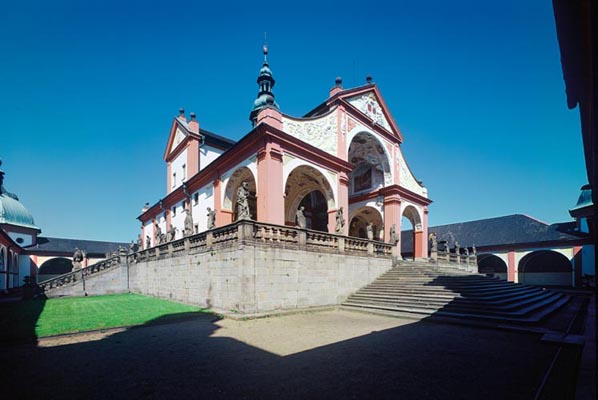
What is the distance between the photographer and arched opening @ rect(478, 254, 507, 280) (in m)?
34.8

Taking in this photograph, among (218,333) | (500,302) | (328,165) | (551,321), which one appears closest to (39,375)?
(218,333)

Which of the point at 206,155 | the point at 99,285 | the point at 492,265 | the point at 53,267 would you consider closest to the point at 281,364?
the point at 99,285

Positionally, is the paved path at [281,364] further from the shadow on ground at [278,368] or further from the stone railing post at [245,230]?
the stone railing post at [245,230]

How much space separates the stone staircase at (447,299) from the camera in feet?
32.9

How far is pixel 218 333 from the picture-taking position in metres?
8.03

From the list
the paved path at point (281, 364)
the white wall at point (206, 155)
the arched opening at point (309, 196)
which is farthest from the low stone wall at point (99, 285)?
the paved path at point (281, 364)

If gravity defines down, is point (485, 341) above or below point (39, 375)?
below

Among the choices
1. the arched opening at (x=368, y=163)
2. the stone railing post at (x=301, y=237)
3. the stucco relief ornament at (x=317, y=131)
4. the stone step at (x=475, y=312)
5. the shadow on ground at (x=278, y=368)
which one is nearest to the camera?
the shadow on ground at (x=278, y=368)

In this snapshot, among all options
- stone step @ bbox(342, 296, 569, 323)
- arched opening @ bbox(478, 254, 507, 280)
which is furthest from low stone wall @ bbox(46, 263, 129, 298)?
arched opening @ bbox(478, 254, 507, 280)

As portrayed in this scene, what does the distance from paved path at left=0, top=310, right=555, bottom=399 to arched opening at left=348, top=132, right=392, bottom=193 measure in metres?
18.2

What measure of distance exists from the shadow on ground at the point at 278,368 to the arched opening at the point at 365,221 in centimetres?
2051

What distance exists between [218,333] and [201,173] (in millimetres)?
16886

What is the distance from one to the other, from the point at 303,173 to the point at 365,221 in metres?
11.1

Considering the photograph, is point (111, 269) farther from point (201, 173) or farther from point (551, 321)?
point (551, 321)
